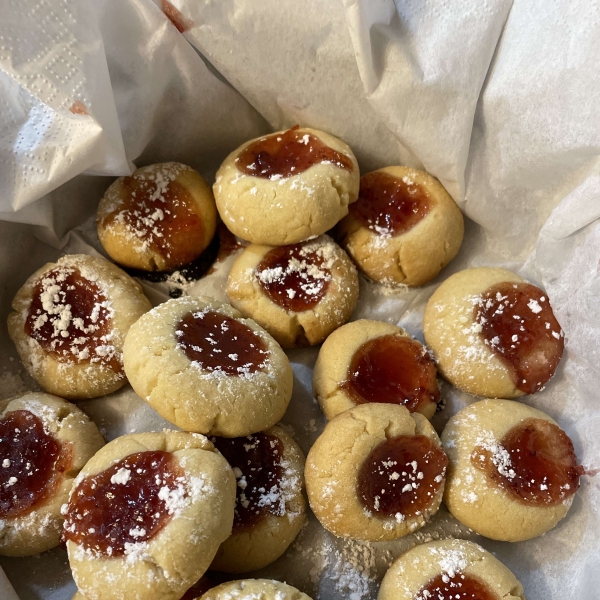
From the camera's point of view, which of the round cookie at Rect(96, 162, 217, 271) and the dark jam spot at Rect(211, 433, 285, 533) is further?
Answer: the round cookie at Rect(96, 162, 217, 271)

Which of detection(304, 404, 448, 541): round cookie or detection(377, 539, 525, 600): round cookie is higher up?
detection(304, 404, 448, 541): round cookie

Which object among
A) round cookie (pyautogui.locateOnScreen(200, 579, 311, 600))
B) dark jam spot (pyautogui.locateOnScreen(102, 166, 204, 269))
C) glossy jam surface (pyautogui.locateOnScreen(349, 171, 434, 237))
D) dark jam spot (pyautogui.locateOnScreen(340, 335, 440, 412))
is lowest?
round cookie (pyautogui.locateOnScreen(200, 579, 311, 600))

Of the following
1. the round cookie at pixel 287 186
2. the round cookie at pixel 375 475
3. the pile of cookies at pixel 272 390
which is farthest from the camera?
the round cookie at pixel 287 186

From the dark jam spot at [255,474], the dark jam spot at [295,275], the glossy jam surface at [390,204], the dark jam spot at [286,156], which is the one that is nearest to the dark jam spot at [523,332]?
the glossy jam surface at [390,204]

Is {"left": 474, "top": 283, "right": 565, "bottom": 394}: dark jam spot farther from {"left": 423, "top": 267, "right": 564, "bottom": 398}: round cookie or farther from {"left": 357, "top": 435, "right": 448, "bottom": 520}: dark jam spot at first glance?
{"left": 357, "top": 435, "right": 448, "bottom": 520}: dark jam spot

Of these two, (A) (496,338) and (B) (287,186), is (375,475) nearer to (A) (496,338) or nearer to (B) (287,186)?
(A) (496,338)

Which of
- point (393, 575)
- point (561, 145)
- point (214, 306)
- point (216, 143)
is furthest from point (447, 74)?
point (393, 575)

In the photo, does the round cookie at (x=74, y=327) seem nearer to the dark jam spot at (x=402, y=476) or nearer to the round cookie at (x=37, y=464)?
the round cookie at (x=37, y=464)

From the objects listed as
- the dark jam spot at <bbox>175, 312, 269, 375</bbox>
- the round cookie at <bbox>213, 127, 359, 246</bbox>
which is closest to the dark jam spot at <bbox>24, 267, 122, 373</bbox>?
the dark jam spot at <bbox>175, 312, 269, 375</bbox>

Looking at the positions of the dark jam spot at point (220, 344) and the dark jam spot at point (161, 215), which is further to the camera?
the dark jam spot at point (161, 215)
